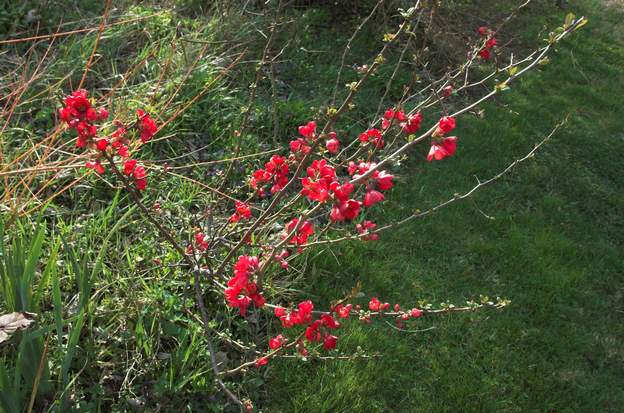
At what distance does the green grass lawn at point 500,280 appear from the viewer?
268 cm

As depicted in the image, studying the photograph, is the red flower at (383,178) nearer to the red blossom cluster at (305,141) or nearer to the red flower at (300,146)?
the red blossom cluster at (305,141)

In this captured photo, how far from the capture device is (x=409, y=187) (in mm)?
3895

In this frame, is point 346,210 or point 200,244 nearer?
point 346,210

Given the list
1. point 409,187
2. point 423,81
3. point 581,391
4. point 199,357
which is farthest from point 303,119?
point 581,391

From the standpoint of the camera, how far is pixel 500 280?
133 inches

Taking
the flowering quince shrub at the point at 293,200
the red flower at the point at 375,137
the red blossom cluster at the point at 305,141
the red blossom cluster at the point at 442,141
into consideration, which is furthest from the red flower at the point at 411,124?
the red blossom cluster at the point at 305,141

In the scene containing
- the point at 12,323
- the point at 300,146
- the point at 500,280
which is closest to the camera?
the point at 12,323

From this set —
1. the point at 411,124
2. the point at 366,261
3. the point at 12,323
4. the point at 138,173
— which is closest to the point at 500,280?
the point at 366,261

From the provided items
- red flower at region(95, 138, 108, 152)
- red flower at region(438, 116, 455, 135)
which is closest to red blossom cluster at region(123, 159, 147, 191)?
red flower at region(95, 138, 108, 152)

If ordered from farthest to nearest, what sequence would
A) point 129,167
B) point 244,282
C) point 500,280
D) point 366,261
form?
point 500,280
point 366,261
point 129,167
point 244,282

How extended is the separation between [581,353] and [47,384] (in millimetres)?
2544

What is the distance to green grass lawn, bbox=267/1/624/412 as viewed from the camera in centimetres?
268

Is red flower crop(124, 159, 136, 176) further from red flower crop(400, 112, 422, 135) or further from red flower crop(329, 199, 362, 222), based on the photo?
red flower crop(400, 112, 422, 135)

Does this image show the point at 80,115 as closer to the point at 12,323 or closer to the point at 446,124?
the point at 12,323
